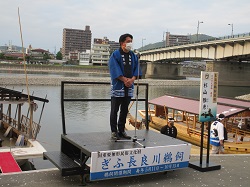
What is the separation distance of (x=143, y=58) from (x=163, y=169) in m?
83.3

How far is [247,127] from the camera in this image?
49.3ft

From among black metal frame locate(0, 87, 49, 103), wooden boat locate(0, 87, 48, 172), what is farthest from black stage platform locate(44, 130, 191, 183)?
black metal frame locate(0, 87, 49, 103)

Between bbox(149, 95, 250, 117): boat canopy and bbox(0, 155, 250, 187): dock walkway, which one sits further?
bbox(149, 95, 250, 117): boat canopy

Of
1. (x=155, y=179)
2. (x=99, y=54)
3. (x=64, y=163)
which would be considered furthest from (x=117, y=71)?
(x=99, y=54)

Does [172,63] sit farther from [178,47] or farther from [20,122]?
[20,122]

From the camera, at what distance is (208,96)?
6.44 meters

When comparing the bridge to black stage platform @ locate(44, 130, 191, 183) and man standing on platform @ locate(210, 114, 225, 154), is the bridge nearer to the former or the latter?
man standing on platform @ locate(210, 114, 225, 154)

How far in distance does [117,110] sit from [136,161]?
113cm

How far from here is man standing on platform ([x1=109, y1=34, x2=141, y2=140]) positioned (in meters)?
5.73

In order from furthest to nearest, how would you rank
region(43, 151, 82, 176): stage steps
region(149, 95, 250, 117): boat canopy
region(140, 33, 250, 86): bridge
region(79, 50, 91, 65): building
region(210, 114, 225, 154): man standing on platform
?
region(79, 50, 91, 65): building → region(140, 33, 250, 86): bridge → region(149, 95, 250, 117): boat canopy → region(210, 114, 225, 154): man standing on platform → region(43, 151, 82, 176): stage steps

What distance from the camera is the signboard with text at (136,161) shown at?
492 cm

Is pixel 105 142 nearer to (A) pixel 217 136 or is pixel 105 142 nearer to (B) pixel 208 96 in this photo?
(B) pixel 208 96

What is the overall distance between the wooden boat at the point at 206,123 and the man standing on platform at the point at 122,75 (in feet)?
19.6

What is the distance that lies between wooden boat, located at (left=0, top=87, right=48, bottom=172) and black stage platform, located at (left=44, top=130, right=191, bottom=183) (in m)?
4.90
